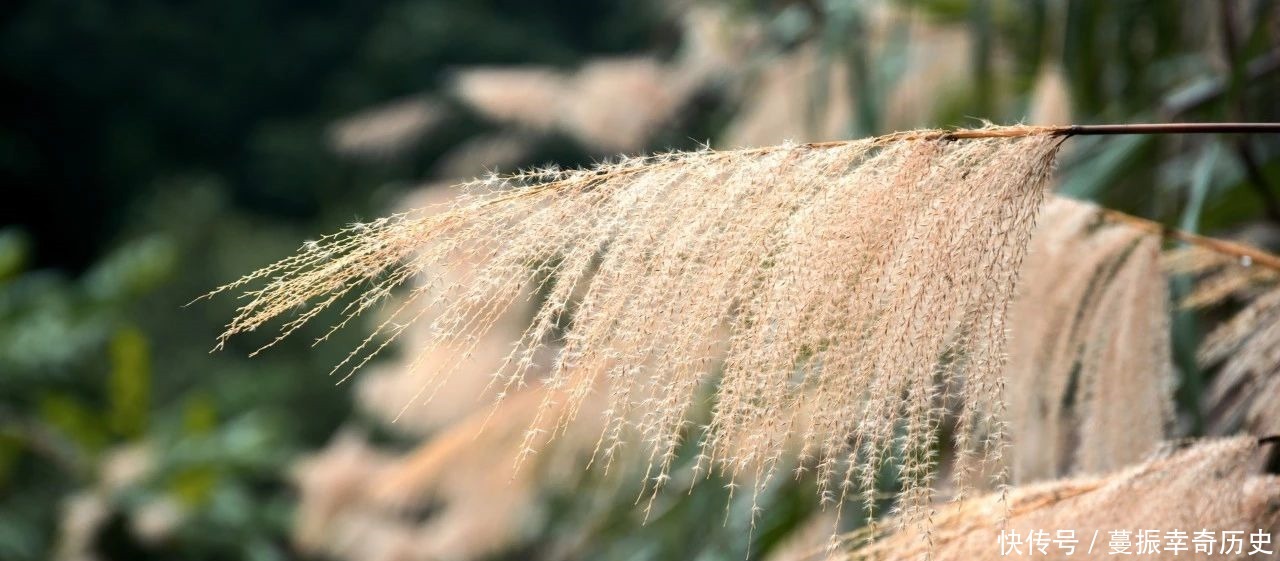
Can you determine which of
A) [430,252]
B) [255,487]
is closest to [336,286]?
[430,252]

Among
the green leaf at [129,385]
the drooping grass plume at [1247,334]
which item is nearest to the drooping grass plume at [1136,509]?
the drooping grass plume at [1247,334]

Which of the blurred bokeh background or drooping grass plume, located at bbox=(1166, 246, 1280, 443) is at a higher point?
the blurred bokeh background

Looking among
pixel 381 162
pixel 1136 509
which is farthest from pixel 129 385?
pixel 381 162

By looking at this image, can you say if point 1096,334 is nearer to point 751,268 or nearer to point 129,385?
point 751,268

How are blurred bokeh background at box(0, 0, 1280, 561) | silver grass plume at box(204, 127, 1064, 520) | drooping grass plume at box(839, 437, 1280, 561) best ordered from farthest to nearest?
blurred bokeh background at box(0, 0, 1280, 561)
drooping grass plume at box(839, 437, 1280, 561)
silver grass plume at box(204, 127, 1064, 520)

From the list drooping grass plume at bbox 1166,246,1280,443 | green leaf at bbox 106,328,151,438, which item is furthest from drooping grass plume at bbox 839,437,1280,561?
green leaf at bbox 106,328,151,438

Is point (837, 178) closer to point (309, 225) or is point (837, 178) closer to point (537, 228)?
point (537, 228)

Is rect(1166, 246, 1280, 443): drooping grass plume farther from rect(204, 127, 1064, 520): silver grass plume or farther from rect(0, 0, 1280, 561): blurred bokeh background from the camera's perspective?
rect(204, 127, 1064, 520): silver grass plume

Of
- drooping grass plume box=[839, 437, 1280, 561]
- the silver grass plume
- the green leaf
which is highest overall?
the green leaf
